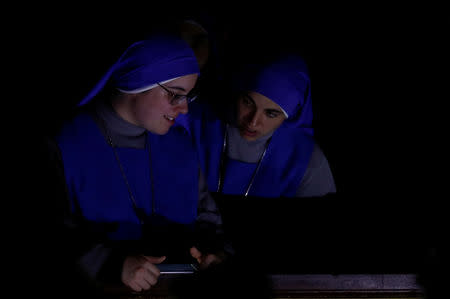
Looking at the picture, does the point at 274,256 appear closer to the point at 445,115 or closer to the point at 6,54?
the point at 445,115

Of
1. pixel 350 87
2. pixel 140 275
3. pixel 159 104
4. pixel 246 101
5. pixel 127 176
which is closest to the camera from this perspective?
pixel 140 275

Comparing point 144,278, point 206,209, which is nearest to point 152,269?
point 144,278

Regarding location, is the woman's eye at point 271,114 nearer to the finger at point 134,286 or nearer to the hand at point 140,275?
the hand at point 140,275

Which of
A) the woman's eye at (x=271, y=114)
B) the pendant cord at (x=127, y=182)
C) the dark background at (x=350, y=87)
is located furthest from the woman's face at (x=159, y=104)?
the woman's eye at (x=271, y=114)

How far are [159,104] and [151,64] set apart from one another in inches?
7.8

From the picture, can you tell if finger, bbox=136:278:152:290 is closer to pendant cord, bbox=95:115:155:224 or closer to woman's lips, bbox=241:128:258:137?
pendant cord, bbox=95:115:155:224

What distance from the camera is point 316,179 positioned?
2.51m

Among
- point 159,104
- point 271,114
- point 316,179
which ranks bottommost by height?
point 316,179

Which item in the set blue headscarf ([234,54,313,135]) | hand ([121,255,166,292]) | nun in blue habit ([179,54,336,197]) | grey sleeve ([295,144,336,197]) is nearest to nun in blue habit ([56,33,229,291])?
hand ([121,255,166,292])

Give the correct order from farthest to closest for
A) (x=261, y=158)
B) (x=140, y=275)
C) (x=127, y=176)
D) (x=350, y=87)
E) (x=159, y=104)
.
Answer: (x=350, y=87), (x=261, y=158), (x=127, y=176), (x=159, y=104), (x=140, y=275)

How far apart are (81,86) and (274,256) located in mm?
1790

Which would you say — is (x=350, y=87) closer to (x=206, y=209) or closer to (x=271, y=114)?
(x=271, y=114)

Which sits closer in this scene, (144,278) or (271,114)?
(144,278)

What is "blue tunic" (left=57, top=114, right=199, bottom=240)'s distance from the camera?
190 cm
